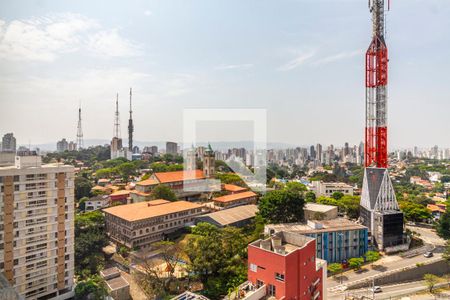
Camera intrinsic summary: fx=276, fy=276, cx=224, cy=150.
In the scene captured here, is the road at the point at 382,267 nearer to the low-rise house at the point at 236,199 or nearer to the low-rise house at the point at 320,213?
the low-rise house at the point at 320,213

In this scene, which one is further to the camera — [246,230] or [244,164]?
[244,164]

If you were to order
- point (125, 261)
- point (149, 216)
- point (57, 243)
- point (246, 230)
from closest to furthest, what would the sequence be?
point (57, 243), point (125, 261), point (149, 216), point (246, 230)

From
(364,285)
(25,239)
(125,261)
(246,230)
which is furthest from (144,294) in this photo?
(364,285)

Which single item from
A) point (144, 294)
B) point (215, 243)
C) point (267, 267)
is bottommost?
point (144, 294)

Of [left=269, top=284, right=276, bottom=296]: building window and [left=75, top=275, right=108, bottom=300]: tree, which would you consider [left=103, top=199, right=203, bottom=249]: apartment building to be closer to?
[left=75, top=275, right=108, bottom=300]: tree

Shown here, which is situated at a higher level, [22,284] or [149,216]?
[149,216]

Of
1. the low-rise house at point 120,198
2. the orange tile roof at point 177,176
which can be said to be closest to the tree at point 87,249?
the low-rise house at point 120,198

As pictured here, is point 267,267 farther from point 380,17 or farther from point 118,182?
point 118,182

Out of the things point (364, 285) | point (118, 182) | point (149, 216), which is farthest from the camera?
point (118, 182)
